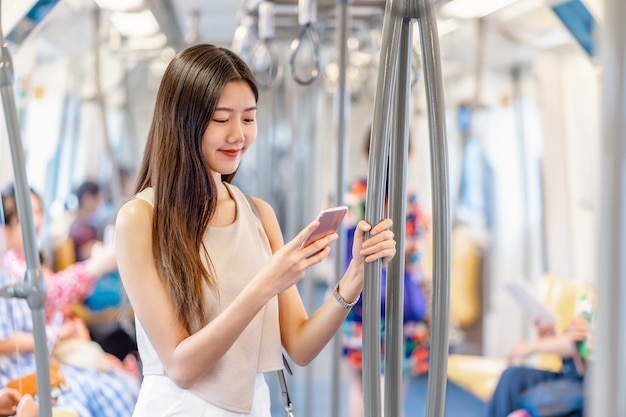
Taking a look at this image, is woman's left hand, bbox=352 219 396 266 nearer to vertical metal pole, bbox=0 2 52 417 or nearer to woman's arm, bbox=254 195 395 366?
woman's arm, bbox=254 195 395 366

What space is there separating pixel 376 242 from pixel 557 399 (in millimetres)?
2710

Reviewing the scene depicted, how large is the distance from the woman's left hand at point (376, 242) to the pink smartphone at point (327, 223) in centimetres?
4

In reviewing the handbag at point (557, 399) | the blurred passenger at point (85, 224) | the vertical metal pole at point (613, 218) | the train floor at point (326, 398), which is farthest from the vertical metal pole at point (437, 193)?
the blurred passenger at point (85, 224)

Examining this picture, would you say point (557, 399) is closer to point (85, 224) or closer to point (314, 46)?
point (314, 46)

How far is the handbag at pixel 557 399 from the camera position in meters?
3.91

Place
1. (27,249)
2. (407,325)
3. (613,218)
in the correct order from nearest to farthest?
(613,218) < (27,249) < (407,325)

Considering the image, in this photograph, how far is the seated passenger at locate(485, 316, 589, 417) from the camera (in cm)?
405

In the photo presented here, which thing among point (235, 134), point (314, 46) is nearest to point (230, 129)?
point (235, 134)

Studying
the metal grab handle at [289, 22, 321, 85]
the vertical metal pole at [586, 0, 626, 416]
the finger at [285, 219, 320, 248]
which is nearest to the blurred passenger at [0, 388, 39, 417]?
the finger at [285, 219, 320, 248]

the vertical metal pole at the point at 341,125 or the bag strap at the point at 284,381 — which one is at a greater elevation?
the vertical metal pole at the point at 341,125

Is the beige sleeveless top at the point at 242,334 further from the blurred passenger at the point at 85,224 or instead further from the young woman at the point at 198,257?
the blurred passenger at the point at 85,224

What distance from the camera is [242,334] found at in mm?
1703

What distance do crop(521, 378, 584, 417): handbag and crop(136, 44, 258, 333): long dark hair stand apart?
2.68 m

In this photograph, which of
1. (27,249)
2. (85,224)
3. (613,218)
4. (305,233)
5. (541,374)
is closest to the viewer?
(613,218)
